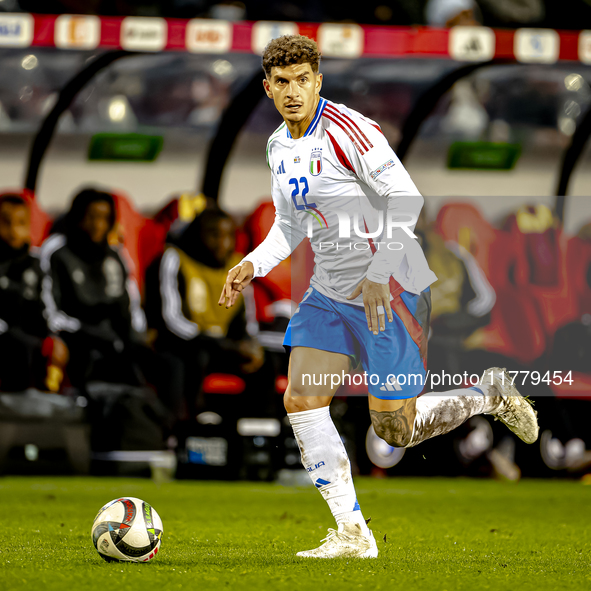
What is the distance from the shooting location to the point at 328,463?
3.70m

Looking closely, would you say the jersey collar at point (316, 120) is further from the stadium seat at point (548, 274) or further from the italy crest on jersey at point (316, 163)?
the stadium seat at point (548, 274)

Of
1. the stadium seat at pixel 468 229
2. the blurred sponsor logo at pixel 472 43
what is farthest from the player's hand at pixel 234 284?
the stadium seat at pixel 468 229

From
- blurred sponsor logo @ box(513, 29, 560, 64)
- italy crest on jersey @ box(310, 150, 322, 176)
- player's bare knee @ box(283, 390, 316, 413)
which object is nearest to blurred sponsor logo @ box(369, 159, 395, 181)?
italy crest on jersey @ box(310, 150, 322, 176)

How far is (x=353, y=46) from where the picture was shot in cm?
715

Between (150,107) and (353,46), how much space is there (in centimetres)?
198

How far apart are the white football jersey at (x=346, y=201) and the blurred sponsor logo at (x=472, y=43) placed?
12.3ft

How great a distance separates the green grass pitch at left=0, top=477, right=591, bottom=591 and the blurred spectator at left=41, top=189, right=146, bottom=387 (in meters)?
0.85

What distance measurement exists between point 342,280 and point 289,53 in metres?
0.89

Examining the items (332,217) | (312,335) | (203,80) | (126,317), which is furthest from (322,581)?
(203,80)

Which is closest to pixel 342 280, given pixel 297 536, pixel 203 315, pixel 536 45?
pixel 297 536

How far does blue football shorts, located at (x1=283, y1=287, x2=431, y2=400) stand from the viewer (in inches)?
146

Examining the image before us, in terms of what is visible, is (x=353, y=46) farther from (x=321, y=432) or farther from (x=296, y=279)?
(x=321, y=432)

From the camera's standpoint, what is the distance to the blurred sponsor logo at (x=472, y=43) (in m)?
7.24

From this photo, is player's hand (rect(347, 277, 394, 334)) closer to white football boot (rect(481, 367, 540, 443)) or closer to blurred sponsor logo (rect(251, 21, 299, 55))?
white football boot (rect(481, 367, 540, 443))
